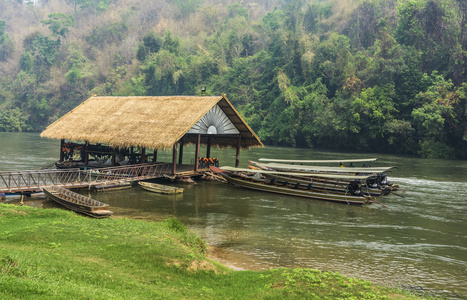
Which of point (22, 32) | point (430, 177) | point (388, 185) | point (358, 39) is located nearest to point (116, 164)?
point (388, 185)

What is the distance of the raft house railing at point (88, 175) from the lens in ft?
69.8

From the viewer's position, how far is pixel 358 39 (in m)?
65.5

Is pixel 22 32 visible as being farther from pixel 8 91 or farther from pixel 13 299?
pixel 13 299

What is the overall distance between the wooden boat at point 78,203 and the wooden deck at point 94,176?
1.13m

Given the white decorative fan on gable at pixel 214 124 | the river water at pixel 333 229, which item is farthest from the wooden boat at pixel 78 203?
the white decorative fan on gable at pixel 214 124

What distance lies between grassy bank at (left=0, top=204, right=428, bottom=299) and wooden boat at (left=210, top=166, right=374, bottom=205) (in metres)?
13.1

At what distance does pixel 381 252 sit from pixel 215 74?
65.6m

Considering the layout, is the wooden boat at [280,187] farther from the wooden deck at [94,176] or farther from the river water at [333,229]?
the wooden deck at [94,176]

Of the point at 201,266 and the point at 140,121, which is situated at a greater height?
the point at 140,121

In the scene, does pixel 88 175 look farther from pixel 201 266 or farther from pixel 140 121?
pixel 201 266

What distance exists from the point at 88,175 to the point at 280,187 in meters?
11.8

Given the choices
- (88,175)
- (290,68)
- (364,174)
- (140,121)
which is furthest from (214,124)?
(290,68)

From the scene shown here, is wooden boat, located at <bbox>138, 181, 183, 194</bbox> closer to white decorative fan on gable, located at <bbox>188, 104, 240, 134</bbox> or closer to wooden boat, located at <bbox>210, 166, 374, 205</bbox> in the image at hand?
white decorative fan on gable, located at <bbox>188, 104, 240, 134</bbox>

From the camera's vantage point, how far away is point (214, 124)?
92.5ft
